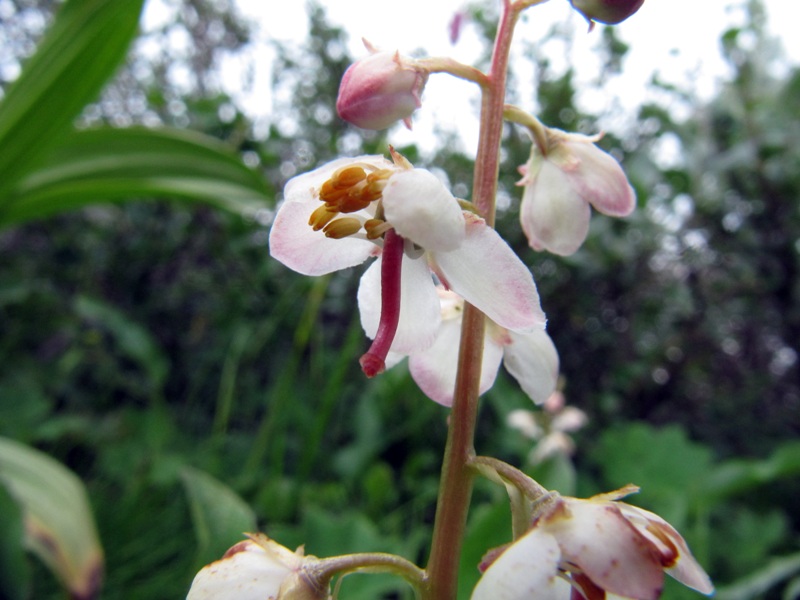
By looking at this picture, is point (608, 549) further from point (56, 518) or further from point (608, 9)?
point (56, 518)

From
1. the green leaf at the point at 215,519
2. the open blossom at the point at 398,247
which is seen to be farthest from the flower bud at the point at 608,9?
the green leaf at the point at 215,519

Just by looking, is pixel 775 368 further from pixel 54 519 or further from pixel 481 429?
pixel 54 519

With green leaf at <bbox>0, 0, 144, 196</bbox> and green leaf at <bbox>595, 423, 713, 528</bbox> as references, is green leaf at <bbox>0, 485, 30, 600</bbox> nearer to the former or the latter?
green leaf at <bbox>0, 0, 144, 196</bbox>

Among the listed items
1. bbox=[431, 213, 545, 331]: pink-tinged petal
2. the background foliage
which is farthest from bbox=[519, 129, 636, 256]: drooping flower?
the background foliage

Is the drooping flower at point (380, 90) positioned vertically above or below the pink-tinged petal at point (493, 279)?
above

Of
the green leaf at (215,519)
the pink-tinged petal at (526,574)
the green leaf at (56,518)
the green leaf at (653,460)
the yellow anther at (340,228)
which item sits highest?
the yellow anther at (340,228)

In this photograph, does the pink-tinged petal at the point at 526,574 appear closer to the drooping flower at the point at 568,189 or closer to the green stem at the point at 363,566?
the green stem at the point at 363,566

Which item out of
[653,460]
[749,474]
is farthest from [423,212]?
[653,460]
